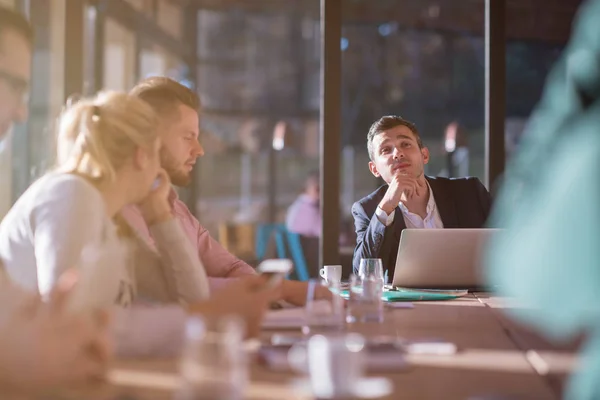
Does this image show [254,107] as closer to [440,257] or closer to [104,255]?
[440,257]

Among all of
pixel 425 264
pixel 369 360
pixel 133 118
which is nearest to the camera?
pixel 369 360

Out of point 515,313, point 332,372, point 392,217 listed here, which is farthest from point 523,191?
point 392,217

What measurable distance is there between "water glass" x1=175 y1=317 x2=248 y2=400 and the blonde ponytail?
125 cm

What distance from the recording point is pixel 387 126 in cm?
412

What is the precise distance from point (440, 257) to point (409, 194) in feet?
→ 3.37

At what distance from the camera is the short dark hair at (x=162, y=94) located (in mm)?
2893

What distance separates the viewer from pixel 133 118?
7.47 ft

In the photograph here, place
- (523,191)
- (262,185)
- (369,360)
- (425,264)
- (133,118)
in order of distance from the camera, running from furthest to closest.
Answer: (262,185) → (425,264) → (133,118) → (369,360) → (523,191)

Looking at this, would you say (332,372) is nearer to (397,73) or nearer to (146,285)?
(146,285)

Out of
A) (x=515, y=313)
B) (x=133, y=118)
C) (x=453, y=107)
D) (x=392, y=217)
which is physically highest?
(x=453, y=107)

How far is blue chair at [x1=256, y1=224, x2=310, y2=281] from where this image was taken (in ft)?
22.7

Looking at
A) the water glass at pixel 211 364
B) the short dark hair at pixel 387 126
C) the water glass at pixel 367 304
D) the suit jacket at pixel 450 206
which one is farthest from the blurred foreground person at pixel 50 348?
the short dark hair at pixel 387 126

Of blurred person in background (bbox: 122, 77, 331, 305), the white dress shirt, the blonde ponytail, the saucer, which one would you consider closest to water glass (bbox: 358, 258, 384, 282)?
blurred person in background (bbox: 122, 77, 331, 305)

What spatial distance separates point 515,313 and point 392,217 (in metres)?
1.52
